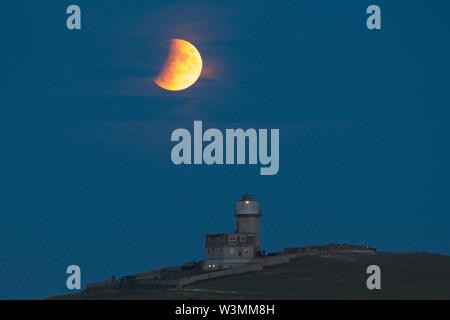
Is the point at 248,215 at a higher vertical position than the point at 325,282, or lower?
higher

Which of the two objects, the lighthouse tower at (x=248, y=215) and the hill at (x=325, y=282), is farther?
the lighthouse tower at (x=248, y=215)

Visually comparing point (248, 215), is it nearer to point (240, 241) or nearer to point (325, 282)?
point (240, 241)

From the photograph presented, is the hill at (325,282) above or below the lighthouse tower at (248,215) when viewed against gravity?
below

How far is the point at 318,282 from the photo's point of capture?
401ft

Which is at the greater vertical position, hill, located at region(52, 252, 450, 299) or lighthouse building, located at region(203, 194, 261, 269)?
lighthouse building, located at region(203, 194, 261, 269)

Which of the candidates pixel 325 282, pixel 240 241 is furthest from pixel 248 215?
pixel 325 282

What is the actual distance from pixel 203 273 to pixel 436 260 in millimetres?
23670

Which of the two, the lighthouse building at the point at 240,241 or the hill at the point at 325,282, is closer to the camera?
the hill at the point at 325,282

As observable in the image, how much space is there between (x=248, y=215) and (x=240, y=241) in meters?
2.33

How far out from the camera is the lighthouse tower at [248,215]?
408ft

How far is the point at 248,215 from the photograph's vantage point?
125 meters

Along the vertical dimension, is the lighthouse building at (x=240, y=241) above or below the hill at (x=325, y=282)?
above

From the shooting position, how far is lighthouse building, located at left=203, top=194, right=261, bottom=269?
406 feet
